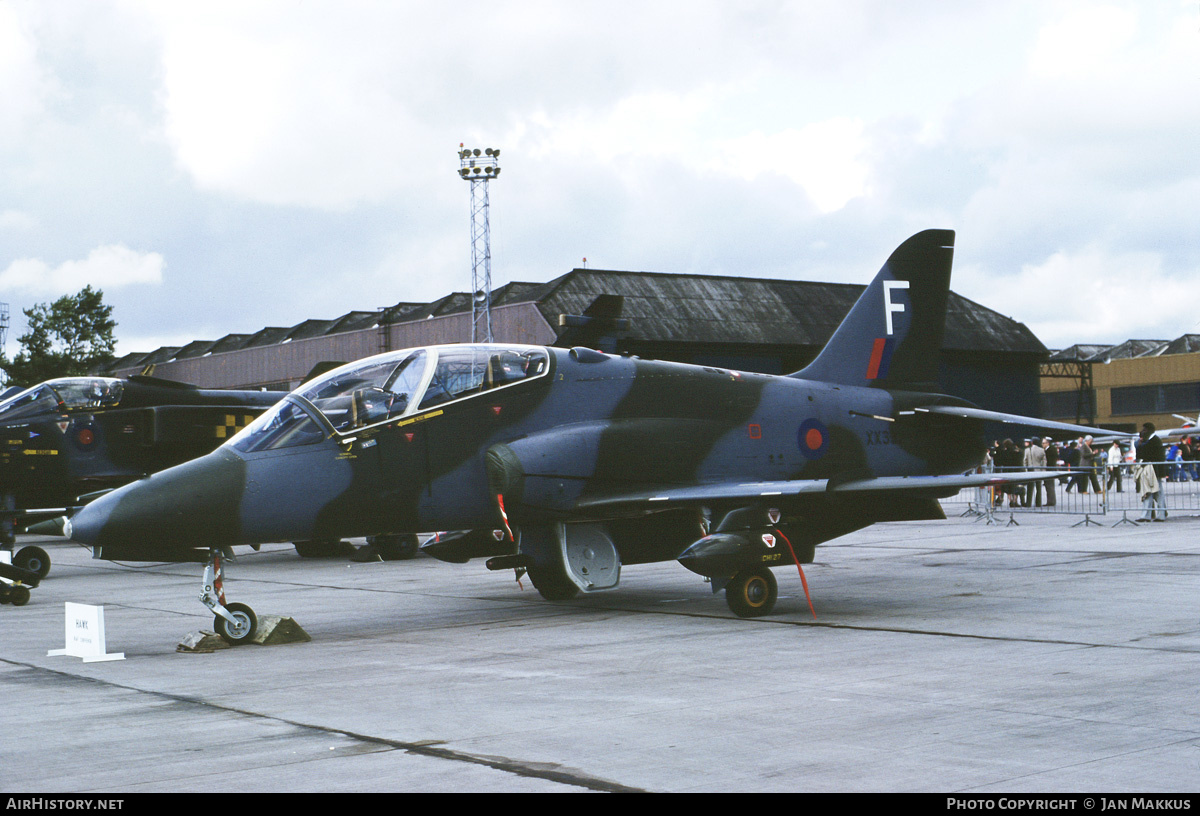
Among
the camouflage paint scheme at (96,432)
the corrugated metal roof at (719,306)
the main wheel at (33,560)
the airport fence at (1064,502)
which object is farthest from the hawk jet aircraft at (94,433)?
the corrugated metal roof at (719,306)

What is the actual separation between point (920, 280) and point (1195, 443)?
113 feet

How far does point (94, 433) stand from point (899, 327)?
43.1 ft

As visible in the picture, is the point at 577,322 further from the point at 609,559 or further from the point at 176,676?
the point at 176,676

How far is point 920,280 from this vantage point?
49.1ft

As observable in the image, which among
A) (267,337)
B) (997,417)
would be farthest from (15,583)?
(267,337)

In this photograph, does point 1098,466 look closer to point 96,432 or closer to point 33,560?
point 96,432

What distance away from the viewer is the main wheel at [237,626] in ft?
33.9

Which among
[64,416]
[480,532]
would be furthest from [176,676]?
[64,416]

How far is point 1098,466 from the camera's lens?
981 inches

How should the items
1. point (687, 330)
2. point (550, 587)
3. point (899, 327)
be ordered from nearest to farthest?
1. point (550, 587)
2. point (899, 327)
3. point (687, 330)

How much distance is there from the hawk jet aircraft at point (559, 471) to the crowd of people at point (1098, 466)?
A: 2163mm

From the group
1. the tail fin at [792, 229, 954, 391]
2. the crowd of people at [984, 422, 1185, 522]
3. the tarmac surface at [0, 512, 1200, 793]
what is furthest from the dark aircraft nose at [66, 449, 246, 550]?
the crowd of people at [984, 422, 1185, 522]

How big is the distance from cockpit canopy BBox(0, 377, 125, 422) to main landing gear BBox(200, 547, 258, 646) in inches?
384

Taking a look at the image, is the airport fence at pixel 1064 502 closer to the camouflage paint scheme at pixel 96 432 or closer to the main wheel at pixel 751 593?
the main wheel at pixel 751 593
